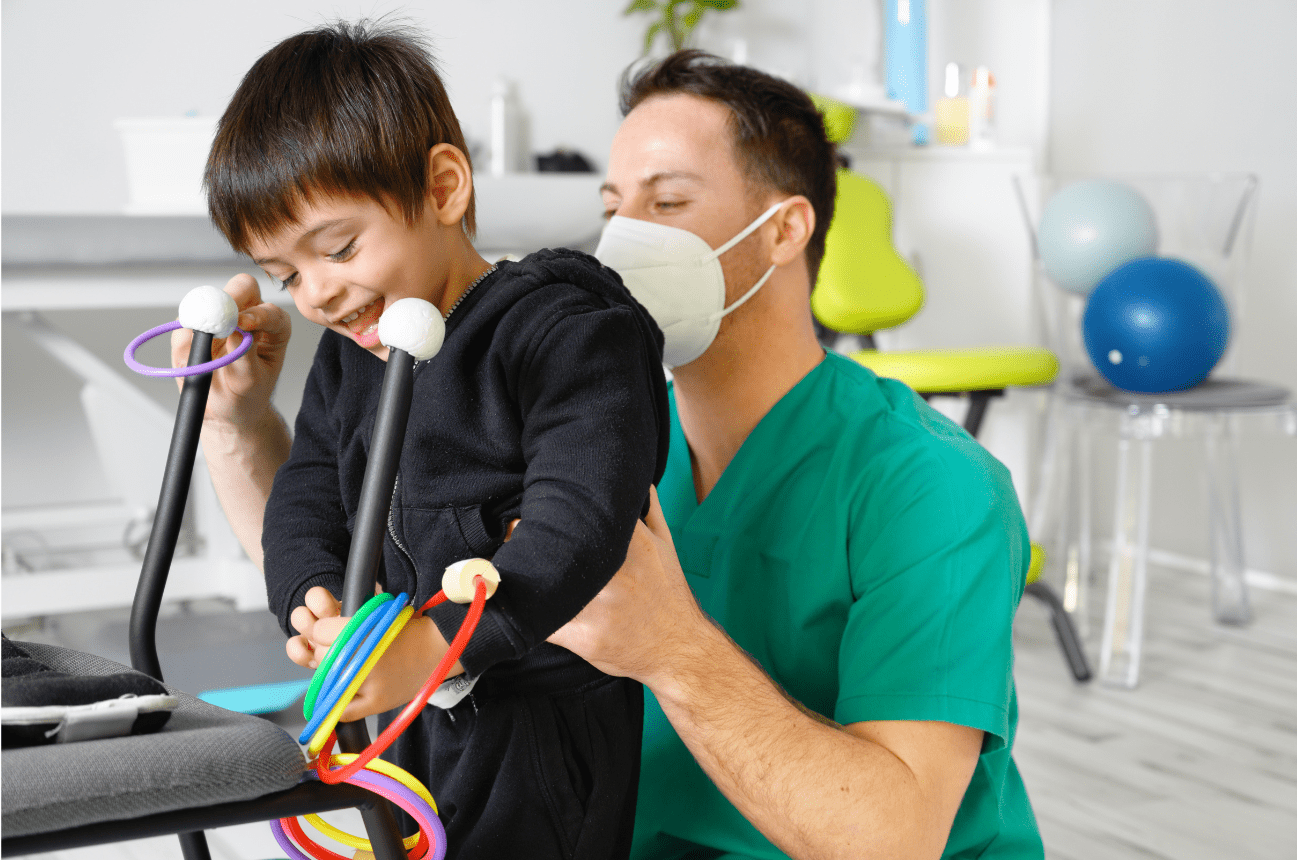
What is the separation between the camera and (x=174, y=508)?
0.72 meters

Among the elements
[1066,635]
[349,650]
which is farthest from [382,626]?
[1066,635]

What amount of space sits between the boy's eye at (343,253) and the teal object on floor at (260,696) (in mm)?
1177

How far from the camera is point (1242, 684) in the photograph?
2.63 m

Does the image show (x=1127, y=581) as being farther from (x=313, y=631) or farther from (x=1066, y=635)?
(x=313, y=631)

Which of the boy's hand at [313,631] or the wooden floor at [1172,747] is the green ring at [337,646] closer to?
the boy's hand at [313,631]

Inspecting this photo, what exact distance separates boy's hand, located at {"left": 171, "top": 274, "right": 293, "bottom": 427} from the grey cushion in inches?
16.1

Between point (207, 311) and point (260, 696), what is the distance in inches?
54.4

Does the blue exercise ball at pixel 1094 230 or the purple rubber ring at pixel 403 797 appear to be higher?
the purple rubber ring at pixel 403 797

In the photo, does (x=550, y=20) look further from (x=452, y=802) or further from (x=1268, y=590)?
(x=452, y=802)

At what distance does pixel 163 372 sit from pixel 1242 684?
2604mm

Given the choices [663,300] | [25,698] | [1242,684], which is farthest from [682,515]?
[1242,684]

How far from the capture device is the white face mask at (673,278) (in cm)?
118

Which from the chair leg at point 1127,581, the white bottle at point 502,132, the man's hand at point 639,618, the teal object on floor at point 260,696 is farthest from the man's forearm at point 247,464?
the white bottle at point 502,132

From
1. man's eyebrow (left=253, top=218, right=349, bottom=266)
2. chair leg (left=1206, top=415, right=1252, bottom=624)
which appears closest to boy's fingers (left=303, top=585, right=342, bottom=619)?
man's eyebrow (left=253, top=218, right=349, bottom=266)
